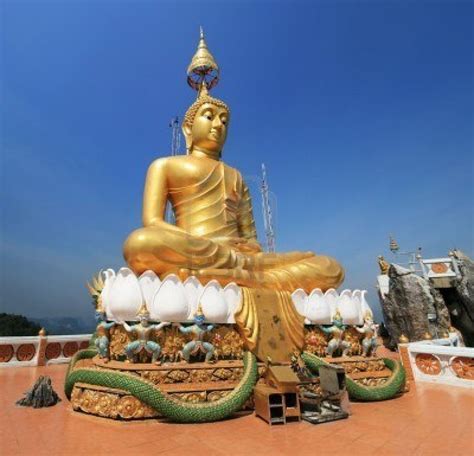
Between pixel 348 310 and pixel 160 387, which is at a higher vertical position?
pixel 348 310

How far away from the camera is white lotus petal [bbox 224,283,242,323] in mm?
6000

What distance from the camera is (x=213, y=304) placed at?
5.78 m

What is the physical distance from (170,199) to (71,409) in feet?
16.7

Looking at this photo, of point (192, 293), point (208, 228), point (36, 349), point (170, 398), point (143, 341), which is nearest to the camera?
point (170, 398)

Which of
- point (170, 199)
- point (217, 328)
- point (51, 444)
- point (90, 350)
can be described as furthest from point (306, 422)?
point (170, 199)

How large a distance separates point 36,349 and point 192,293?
6.62m

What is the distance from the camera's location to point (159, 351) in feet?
17.2

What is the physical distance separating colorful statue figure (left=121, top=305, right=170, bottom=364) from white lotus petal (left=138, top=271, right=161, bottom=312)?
0.24m

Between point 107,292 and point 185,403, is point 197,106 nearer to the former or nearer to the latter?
point 107,292

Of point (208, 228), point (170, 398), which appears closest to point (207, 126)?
point (208, 228)

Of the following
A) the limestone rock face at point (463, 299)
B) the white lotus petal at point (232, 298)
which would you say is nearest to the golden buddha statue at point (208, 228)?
the white lotus petal at point (232, 298)

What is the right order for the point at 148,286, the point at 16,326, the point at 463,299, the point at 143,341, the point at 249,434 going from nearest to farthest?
the point at 249,434, the point at 143,341, the point at 148,286, the point at 463,299, the point at 16,326

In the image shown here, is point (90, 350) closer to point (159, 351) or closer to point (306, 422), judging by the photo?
point (159, 351)

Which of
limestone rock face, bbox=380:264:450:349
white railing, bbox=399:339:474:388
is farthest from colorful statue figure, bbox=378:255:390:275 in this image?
white railing, bbox=399:339:474:388
